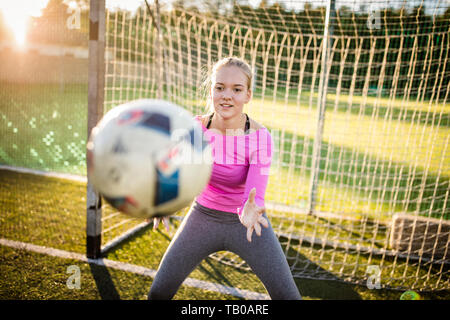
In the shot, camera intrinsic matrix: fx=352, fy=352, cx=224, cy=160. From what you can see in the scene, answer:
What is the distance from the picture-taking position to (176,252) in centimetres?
229

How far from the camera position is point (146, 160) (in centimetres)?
153

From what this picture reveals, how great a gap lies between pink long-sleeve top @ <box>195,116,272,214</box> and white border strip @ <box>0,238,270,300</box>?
4.72 ft

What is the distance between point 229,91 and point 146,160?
935mm

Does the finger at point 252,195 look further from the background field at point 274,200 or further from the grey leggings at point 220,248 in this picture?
the background field at point 274,200

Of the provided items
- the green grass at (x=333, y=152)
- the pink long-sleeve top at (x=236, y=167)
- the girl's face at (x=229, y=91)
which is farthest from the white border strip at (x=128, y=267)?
the girl's face at (x=229, y=91)

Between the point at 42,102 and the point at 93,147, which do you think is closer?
the point at 93,147

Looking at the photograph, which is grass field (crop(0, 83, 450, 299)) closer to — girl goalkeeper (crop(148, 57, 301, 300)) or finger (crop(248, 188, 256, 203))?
girl goalkeeper (crop(148, 57, 301, 300))

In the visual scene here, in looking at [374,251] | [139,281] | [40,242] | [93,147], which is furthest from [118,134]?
[374,251]

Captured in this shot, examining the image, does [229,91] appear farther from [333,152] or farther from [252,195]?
[333,152]

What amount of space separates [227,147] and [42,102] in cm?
1502

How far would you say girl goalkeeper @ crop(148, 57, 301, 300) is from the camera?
2.21 m
